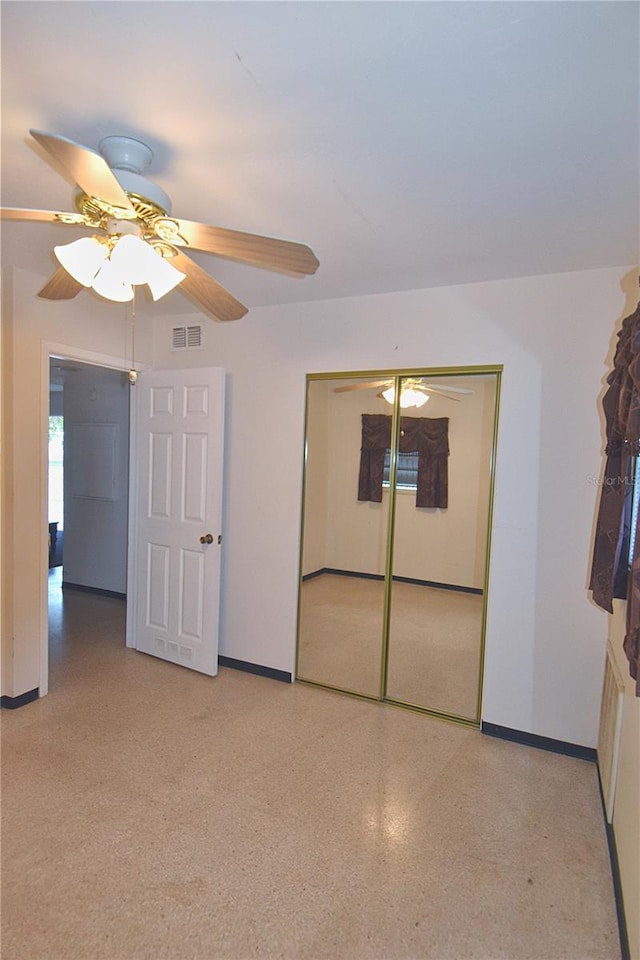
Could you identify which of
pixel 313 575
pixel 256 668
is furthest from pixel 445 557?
pixel 256 668

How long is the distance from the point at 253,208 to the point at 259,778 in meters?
2.50

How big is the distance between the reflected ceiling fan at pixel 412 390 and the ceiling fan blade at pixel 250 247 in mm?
1452

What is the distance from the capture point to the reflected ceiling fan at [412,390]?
9.64ft

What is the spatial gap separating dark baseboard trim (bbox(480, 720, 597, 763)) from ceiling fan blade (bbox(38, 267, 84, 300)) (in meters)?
2.97

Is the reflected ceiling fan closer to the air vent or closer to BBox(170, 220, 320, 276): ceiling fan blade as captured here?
the air vent

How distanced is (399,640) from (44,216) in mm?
2817

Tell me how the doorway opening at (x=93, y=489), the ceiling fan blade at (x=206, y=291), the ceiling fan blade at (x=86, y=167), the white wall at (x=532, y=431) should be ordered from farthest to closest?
the doorway opening at (x=93, y=489), the white wall at (x=532, y=431), the ceiling fan blade at (x=206, y=291), the ceiling fan blade at (x=86, y=167)

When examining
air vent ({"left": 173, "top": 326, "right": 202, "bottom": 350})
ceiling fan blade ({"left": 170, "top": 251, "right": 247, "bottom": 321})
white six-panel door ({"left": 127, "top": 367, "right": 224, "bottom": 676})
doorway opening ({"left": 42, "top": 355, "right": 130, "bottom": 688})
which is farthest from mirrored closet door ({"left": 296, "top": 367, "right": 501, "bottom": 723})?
doorway opening ({"left": 42, "top": 355, "right": 130, "bottom": 688})

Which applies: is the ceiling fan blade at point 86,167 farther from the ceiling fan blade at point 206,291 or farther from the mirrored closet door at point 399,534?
the mirrored closet door at point 399,534

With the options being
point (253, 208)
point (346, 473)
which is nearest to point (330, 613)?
point (346, 473)

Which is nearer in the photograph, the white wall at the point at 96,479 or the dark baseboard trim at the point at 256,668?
the dark baseboard trim at the point at 256,668

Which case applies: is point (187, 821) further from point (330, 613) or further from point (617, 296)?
point (617, 296)

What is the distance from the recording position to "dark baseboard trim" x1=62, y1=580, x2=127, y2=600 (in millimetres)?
5051

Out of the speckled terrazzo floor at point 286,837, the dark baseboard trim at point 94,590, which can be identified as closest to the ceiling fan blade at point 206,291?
the speckled terrazzo floor at point 286,837
